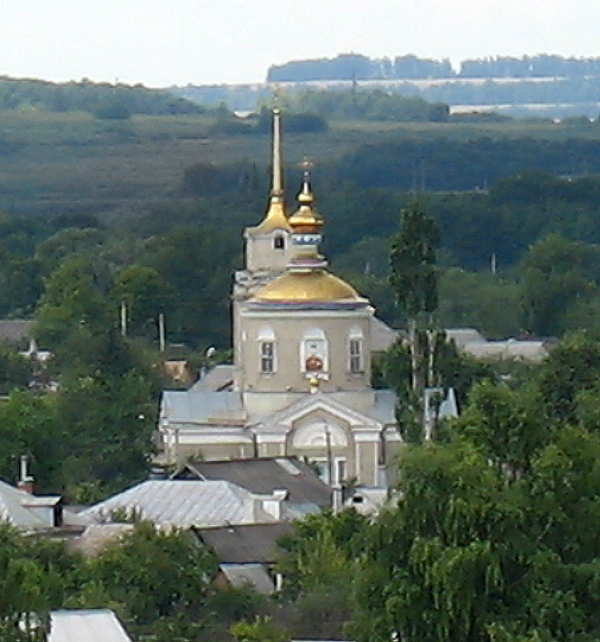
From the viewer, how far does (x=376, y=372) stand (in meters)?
66.5

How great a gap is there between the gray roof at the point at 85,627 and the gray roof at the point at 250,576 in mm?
7581

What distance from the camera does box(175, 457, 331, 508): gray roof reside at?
2100 inches

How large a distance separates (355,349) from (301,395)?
1.05 meters

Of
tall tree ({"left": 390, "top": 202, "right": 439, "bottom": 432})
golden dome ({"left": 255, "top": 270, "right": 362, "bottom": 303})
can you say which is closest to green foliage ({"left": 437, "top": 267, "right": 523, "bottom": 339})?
golden dome ({"left": 255, "top": 270, "right": 362, "bottom": 303})

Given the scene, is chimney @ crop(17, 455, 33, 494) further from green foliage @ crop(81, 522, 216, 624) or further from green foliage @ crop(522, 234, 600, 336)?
green foliage @ crop(522, 234, 600, 336)

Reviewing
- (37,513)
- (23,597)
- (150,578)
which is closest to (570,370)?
(37,513)

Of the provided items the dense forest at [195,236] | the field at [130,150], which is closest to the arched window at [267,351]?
the dense forest at [195,236]

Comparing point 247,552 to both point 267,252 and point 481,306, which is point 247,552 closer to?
point 267,252

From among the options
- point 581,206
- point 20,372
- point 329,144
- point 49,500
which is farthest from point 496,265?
point 49,500

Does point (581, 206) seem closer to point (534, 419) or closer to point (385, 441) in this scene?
point (385, 441)

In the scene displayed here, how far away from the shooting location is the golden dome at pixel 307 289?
6112 centimetres

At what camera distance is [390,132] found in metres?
190

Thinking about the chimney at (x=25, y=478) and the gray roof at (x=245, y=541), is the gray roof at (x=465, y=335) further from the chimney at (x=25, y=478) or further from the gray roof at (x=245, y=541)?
the gray roof at (x=245, y=541)

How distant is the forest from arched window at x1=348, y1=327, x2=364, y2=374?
46 centimetres
